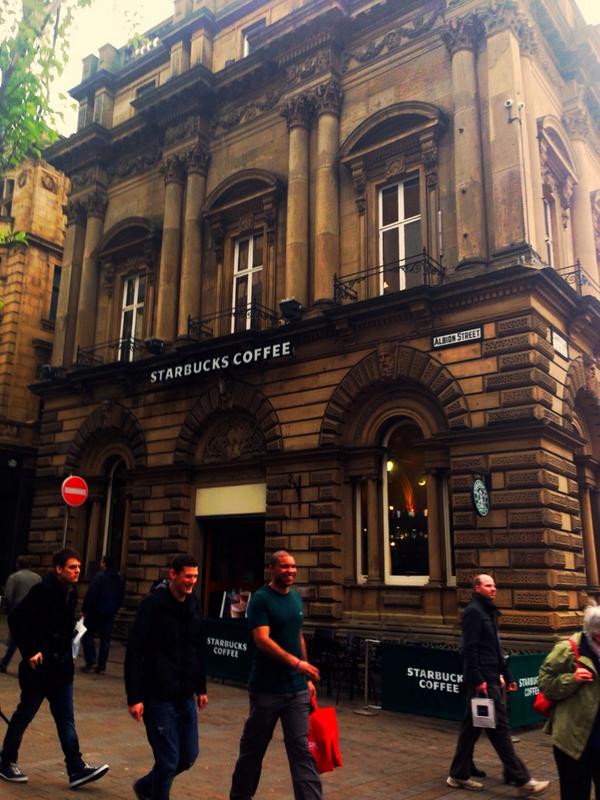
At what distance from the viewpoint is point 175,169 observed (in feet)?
73.4

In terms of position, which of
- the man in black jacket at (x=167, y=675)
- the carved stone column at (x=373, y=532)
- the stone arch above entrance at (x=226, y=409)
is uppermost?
the stone arch above entrance at (x=226, y=409)

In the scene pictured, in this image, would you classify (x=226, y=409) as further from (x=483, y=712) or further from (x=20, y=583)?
(x=483, y=712)

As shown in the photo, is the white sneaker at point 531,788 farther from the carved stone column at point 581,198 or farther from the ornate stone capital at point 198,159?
the ornate stone capital at point 198,159

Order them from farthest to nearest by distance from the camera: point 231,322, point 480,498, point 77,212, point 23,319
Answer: point 23,319, point 77,212, point 231,322, point 480,498

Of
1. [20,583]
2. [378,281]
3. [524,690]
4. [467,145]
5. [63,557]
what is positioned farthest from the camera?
[378,281]

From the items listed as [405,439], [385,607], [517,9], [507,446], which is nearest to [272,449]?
[405,439]

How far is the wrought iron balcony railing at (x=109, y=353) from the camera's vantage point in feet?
74.7

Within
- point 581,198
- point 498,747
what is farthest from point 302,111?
point 498,747

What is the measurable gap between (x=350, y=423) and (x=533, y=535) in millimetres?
5124

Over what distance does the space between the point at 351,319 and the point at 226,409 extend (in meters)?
4.62

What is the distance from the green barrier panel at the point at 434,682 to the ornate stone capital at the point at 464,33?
536 inches

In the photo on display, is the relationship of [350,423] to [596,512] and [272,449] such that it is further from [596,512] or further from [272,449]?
[596,512]

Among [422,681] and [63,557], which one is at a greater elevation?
[63,557]

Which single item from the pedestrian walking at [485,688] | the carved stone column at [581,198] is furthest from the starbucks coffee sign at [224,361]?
the pedestrian walking at [485,688]
